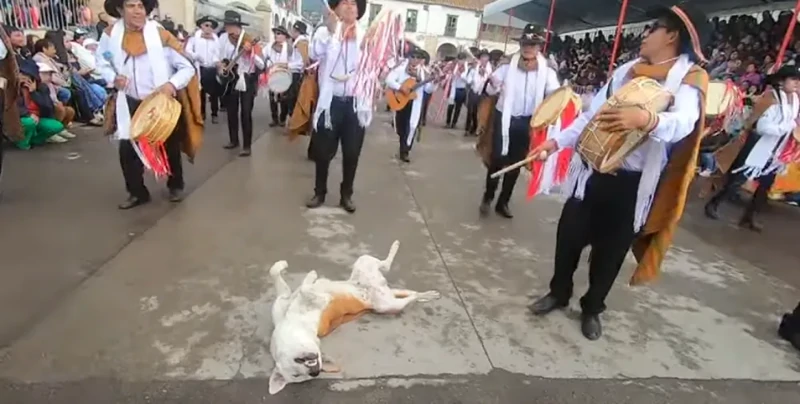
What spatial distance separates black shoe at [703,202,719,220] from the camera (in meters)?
5.79

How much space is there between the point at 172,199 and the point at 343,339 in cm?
254

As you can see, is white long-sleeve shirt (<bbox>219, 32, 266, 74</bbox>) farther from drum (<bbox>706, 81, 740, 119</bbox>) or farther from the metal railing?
drum (<bbox>706, 81, 740, 119</bbox>)

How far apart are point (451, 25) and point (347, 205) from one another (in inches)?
1646

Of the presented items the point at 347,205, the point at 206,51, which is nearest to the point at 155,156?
the point at 347,205

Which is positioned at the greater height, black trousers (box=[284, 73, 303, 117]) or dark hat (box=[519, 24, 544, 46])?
dark hat (box=[519, 24, 544, 46])

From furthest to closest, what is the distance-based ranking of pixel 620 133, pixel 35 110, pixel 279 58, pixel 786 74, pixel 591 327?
pixel 279 58, pixel 35 110, pixel 786 74, pixel 591 327, pixel 620 133

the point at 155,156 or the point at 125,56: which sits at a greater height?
the point at 125,56

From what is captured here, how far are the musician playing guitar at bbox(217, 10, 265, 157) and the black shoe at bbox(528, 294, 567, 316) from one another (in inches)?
168

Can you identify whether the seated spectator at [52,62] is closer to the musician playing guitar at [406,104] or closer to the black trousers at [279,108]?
Answer: the black trousers at [279,108]

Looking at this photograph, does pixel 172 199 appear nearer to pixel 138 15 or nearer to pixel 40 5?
pixel 138 15

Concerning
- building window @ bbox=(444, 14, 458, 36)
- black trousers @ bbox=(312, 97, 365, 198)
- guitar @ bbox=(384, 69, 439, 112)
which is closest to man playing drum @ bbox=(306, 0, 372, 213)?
black trousers @ bbox=(312, 97, 365, 198)

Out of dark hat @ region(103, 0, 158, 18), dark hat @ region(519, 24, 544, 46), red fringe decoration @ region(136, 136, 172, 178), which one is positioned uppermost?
dark hat @ region(519, 24, 544, 46)

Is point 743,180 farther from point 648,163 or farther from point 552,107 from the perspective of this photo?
point 648,163

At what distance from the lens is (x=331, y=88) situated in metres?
4.28
